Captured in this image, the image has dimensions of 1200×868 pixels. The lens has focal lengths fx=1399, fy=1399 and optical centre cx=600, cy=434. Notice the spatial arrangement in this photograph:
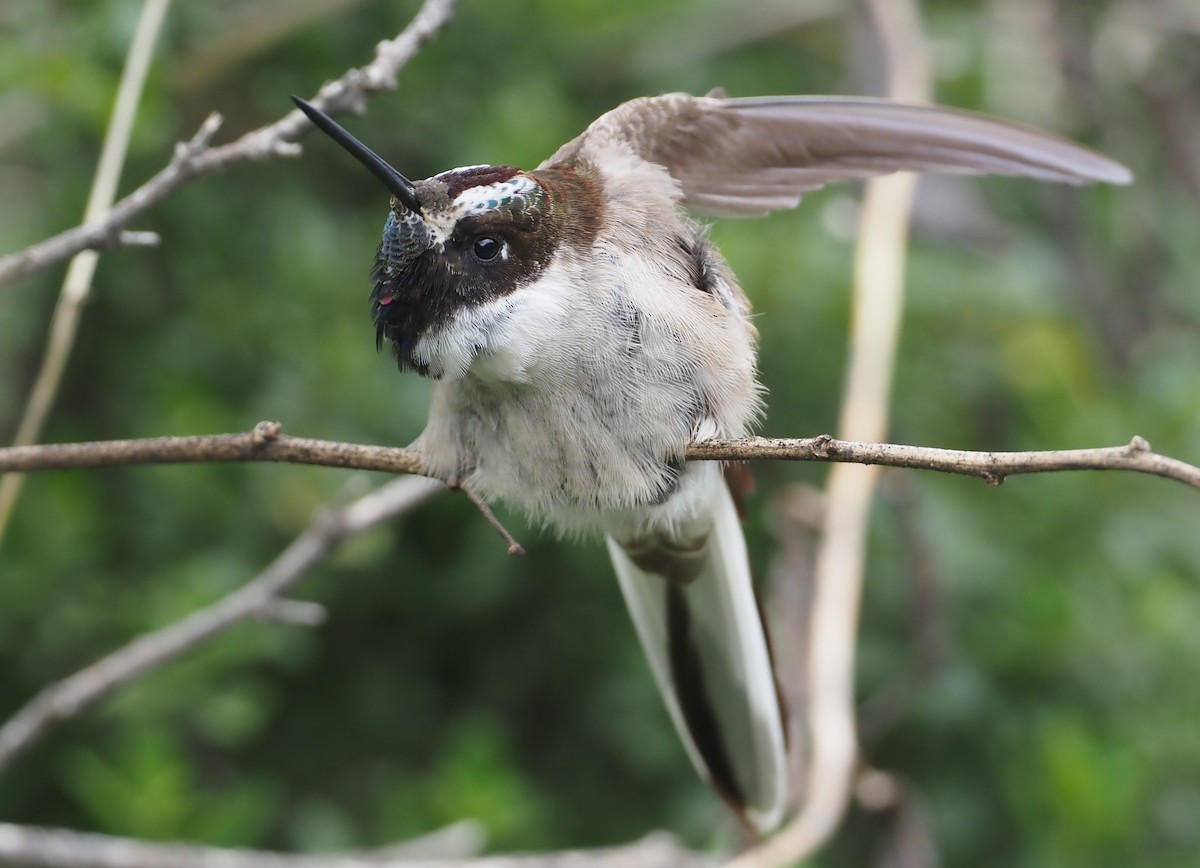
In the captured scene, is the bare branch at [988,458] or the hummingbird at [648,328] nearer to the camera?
the bare branch at [988,458]

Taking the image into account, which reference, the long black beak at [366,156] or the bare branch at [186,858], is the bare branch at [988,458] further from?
the bare branch at [186,858]

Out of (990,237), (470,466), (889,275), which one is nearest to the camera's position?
(470,466)

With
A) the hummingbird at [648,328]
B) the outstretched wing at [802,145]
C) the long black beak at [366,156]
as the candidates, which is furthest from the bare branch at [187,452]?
the outstretched wing at [802,145]

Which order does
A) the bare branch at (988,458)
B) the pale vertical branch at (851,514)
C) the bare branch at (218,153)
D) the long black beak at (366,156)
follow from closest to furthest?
1. the bare branch at (988,458)
2. the long black beak at (366,156)
3. the bare branch at (218,153)
4. the pale vertical branch at (851,514)

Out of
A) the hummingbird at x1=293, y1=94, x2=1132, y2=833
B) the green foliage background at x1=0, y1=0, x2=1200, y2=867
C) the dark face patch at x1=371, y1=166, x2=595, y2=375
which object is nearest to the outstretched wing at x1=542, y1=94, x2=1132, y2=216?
the hummingbird at x1=293, y1=94, x2=1132, y2=833

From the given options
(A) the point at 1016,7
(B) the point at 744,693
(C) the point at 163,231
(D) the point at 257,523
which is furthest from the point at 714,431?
(A) the point at 1016,7

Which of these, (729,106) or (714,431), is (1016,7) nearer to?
(729,106)

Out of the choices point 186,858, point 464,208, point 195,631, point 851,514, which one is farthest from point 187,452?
point 851,514
